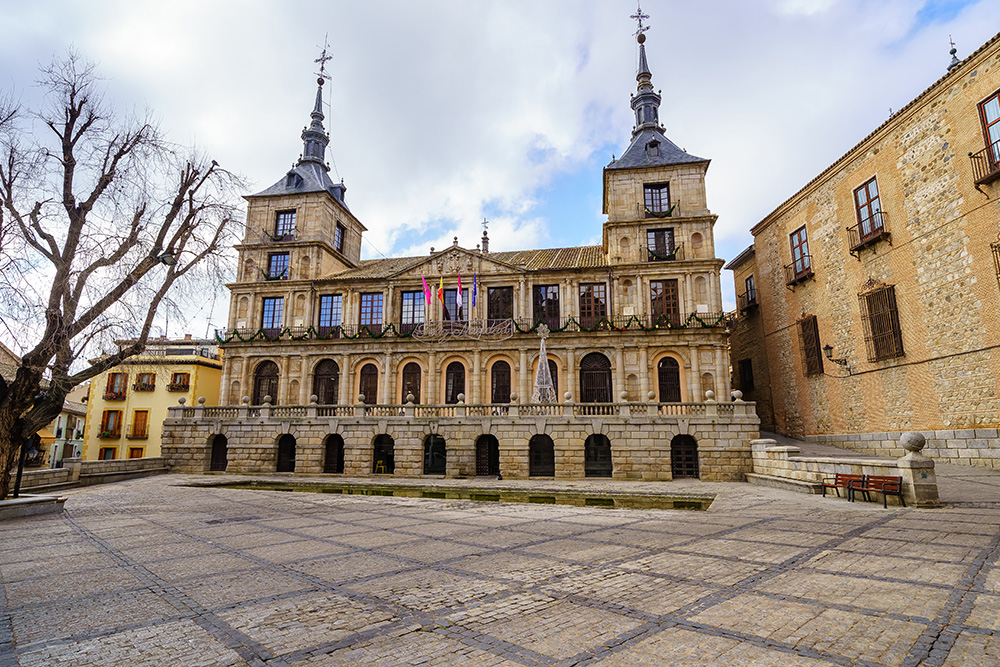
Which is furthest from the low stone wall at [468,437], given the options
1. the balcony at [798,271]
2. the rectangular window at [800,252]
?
the rectangular window at [800,252]

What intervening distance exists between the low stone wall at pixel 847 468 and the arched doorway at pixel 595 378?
958 centimetres

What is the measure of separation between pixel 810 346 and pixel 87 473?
106ft

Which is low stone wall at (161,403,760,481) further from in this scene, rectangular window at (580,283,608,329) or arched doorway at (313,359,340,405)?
rectangular window at (580,283,608,329)

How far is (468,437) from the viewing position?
23.5 m

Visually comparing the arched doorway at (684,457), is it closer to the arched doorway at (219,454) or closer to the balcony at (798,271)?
the balcony at (798,271)

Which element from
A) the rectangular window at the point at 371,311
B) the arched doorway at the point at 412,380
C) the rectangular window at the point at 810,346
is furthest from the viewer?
the rectangular window at the point at 371,311

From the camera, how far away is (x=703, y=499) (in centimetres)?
1452

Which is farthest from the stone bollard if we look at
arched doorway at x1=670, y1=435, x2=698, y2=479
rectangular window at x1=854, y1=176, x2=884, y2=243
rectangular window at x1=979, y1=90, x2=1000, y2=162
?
rectangular window at x1=854, y1=176, x2=884, y2=243

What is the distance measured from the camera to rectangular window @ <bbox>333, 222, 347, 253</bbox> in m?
37.3

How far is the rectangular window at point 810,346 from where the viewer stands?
24.4 m

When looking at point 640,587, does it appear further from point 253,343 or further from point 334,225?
point 334,225

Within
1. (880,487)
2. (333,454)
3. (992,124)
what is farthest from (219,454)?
(992,124)

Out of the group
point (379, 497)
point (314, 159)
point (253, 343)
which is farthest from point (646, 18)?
point (379, 497)

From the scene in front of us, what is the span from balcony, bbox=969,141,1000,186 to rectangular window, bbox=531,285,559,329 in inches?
746
